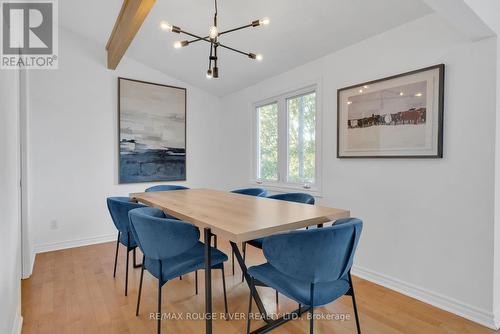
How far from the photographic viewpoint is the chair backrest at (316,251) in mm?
1369

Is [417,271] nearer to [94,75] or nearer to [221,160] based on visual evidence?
[221,160]

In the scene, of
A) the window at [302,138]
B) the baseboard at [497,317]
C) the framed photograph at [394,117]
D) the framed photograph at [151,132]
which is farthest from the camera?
the framed photograph at [151,132]

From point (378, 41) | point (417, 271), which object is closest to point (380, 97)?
point (378, 41)

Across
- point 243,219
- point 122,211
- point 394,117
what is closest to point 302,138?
point 394,117

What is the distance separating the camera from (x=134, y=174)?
418 cm

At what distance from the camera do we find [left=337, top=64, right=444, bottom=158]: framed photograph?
2213 millimetres

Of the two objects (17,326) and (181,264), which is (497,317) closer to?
(181,264)

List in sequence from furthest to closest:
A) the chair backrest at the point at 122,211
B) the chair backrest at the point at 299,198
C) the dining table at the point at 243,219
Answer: the chair backrest at the point at 299,198, the chair backrest at the point at 122,211, the dining table at the point at 243,219

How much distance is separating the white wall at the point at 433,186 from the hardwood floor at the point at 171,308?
0.78 feet

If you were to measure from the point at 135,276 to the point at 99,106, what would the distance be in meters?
2.51

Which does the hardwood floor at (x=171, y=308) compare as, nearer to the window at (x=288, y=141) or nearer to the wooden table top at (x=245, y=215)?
the wooden table top at (x=245, y=215)

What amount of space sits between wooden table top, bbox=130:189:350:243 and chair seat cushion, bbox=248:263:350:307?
1.03 feet

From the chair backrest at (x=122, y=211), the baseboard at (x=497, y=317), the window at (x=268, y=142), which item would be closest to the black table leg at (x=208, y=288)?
the chair backrest at (x=122, y=211)

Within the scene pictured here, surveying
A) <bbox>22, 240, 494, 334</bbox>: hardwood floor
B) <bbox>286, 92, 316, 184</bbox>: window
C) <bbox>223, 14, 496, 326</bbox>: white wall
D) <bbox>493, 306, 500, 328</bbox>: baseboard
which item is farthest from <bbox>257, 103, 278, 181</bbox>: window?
<bbox>493, 306, 500, 328</bbox>: baseboard
